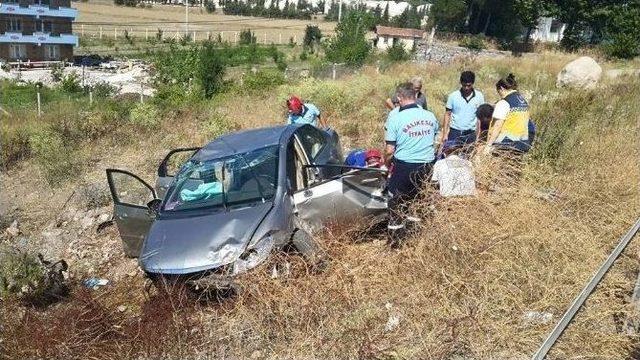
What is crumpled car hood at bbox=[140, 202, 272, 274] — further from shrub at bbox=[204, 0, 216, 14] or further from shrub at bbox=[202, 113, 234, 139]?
shrub at bbox=[204, 0, 216, 14]

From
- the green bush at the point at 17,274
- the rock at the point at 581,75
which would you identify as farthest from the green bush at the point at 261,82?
the green bush at the point at 17,274

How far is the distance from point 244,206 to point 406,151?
1.63m

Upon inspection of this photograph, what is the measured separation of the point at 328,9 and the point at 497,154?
443ft

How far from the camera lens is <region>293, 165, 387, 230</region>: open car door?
528 centimetres

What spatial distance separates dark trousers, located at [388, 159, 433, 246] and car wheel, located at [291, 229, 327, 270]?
85 centimetres

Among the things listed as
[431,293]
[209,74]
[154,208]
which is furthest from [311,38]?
[431,293]

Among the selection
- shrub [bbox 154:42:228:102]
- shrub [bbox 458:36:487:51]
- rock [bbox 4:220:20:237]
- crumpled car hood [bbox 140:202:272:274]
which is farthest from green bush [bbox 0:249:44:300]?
shrub [bbox 458:36:487:51]

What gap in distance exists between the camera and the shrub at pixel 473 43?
106 feet

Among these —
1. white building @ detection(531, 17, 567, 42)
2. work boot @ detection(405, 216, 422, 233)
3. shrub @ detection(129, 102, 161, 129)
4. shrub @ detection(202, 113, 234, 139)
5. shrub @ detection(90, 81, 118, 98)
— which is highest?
white building @ detection(531, 17, 567, 42)

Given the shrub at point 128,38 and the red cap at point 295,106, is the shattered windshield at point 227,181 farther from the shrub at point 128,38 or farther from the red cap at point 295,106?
the shrub at point 128,38

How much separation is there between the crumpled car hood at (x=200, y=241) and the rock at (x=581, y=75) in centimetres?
1260

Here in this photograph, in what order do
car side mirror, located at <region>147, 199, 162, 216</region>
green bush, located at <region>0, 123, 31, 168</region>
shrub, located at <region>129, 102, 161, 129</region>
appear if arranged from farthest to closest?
shrub, located at <region>129, 102, 161, 129</region> < green bush, located at <region>0, 123, 31, 168</region> < car side mirror, located at <region>147, 199, 162, 216</region>

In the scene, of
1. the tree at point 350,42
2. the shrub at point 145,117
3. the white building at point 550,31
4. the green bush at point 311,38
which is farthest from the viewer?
the green bush at point 311,38

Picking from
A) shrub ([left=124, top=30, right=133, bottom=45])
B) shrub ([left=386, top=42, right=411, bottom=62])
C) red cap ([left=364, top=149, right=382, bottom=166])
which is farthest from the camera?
shrub ([left=124, top=30, right=133, bottom=45])
